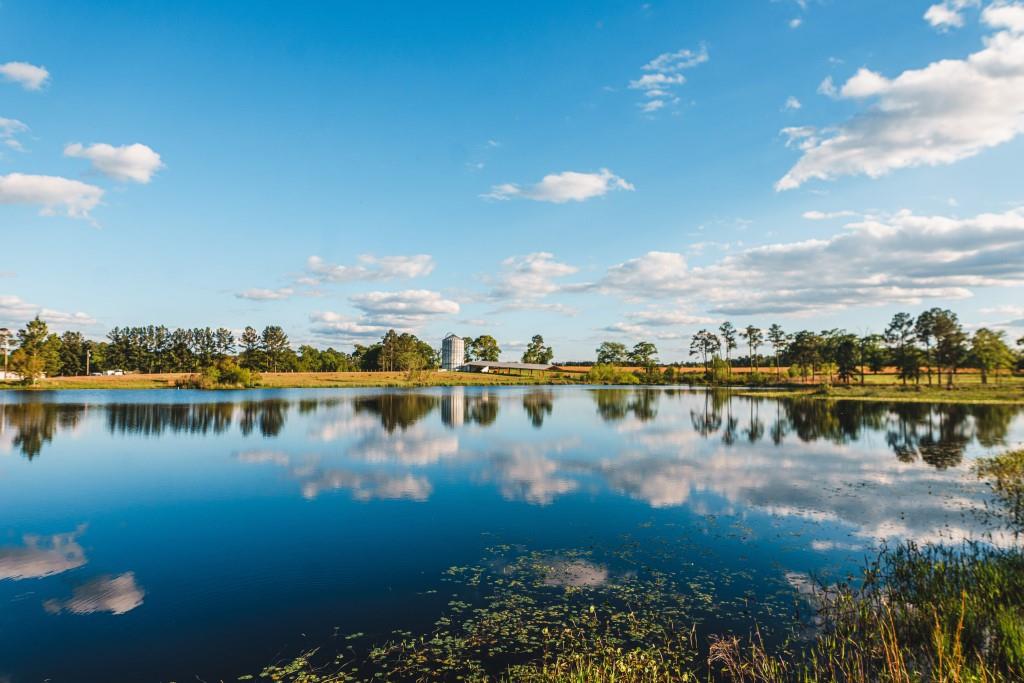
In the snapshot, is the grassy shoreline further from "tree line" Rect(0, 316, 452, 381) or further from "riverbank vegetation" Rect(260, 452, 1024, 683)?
"riverbank vegetation" Rect(260, 452, 1024, 683)

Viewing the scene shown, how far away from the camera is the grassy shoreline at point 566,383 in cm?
8060

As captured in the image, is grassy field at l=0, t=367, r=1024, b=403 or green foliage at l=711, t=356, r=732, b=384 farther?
green foliage at l=711, t=356, r=732, b=384

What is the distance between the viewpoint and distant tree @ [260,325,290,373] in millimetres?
167750

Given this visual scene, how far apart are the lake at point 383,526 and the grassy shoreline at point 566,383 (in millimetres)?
50029

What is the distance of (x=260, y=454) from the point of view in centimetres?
3266

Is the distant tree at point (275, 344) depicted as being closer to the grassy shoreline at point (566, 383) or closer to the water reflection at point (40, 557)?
the grassy shoreline at point (566, 383)

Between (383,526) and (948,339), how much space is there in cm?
10871

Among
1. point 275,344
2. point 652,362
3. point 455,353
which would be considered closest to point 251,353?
point 275,344

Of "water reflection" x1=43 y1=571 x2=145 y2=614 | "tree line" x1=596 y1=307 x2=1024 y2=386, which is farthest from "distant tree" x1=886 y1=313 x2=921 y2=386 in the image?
"water reflection" x1=43 y1=571 x2=145 y2=614

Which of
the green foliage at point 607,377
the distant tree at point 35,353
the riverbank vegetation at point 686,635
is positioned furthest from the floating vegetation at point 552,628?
the green foliage at point 607,377

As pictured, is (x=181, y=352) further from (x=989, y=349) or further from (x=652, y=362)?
(x=989, y=349)

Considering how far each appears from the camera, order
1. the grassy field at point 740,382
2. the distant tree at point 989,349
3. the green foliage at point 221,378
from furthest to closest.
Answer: the green foliage at point 221,378, the distant tree at point 989,349, the grassy field at point 740,382

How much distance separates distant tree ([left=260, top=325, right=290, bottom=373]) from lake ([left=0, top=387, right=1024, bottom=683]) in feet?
432

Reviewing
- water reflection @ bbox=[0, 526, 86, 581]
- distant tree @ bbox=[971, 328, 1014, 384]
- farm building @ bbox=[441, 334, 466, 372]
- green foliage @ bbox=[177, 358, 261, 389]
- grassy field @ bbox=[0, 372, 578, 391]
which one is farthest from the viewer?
farm building @ bbox=[441, 334, 466, 372]
